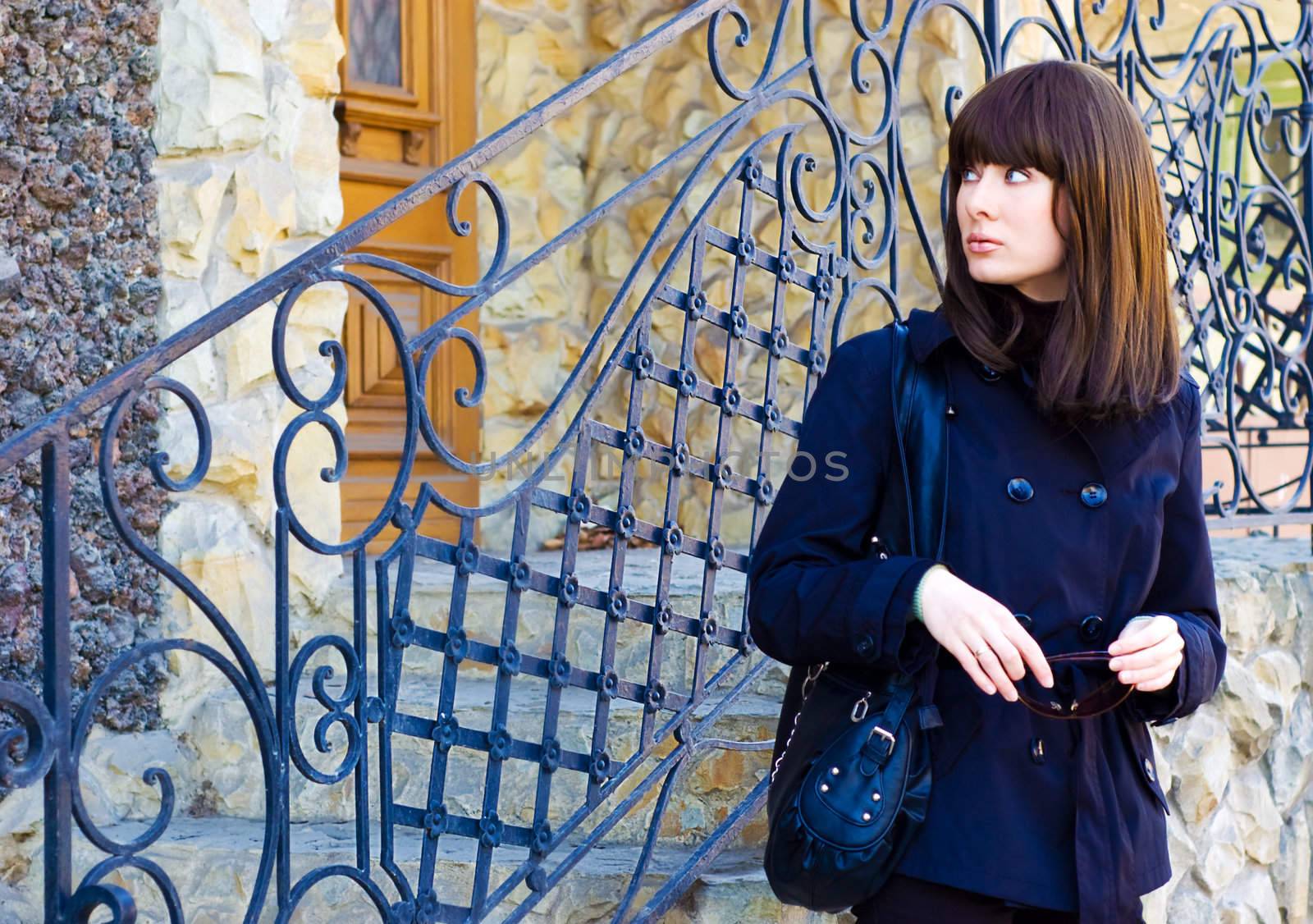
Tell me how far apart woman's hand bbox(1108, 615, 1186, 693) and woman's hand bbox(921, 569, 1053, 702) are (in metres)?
0.11

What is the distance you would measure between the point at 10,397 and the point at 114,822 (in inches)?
34.3

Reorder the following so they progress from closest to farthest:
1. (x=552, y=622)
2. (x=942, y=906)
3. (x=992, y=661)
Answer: (x=992, y=661), (x=942, y=906), (x=552, y=622)

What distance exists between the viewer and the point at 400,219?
14.0ft

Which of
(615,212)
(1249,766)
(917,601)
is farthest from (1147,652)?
(615,212)

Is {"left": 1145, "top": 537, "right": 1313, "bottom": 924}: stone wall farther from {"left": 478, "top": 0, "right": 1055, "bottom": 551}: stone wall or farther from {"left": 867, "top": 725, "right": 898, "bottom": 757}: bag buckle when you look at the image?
{"left": 867, "top": 725, "right": 898, "bottom": 757}: bag buckle

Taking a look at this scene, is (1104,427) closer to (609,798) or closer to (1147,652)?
(1147,652)

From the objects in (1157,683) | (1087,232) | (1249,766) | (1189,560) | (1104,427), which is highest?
(1087,232)

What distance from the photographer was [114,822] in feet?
9.45

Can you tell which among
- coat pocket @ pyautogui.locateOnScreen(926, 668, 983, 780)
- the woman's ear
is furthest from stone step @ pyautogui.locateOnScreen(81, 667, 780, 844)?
the woman's ear

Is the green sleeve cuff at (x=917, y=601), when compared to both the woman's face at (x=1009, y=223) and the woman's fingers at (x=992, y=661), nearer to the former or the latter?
the woman's fingers at (x=992, y=661)

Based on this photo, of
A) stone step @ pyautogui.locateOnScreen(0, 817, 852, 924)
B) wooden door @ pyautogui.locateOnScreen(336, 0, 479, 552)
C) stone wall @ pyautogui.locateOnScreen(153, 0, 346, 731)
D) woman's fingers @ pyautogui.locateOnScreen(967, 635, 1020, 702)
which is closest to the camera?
woman's fingers @ pyautogui.locateOnScreen(967, 635, 1020, 702)

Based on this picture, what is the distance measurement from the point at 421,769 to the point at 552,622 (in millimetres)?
565

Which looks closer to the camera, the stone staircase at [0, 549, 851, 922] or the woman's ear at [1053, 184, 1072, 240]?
the woman's ear at [1053, 184, 1072, 240]

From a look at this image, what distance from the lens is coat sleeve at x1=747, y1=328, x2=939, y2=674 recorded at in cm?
155
